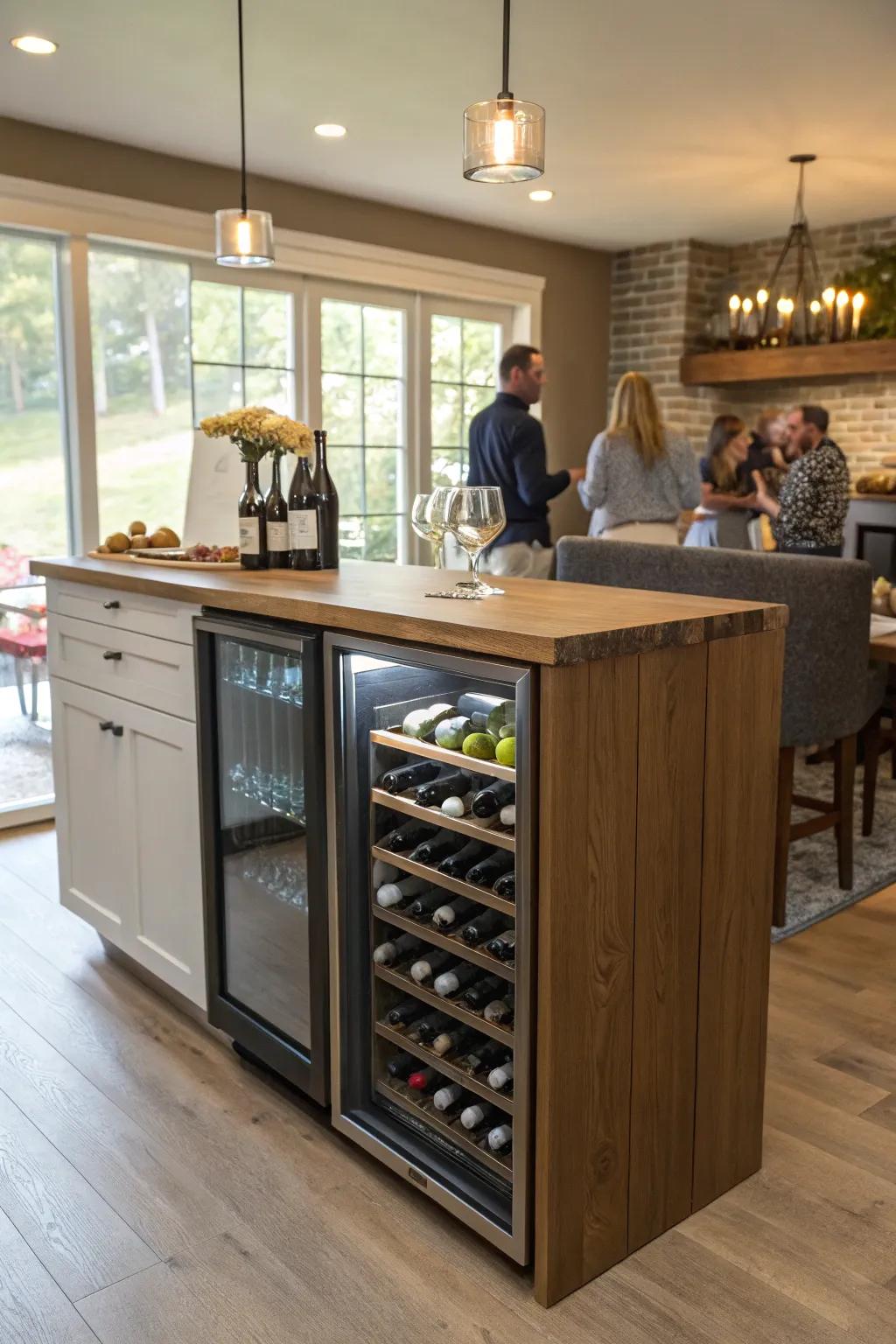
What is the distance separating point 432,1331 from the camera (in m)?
1.61

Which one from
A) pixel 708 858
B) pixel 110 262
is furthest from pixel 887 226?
pixel 708 858

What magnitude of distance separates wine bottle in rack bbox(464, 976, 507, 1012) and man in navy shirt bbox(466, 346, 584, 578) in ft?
10.3

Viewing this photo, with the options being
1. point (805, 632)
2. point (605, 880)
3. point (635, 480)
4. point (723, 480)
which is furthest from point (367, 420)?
point (605, 880)

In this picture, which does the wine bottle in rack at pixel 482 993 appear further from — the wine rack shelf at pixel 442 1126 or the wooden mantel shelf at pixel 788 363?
the wooden mantel shelf at pixel 788 363

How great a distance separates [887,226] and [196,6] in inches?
159

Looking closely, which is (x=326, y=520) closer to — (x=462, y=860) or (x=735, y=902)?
(x=462, y=860)

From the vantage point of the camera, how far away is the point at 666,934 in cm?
174

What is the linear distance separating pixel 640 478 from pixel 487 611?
9.36ft

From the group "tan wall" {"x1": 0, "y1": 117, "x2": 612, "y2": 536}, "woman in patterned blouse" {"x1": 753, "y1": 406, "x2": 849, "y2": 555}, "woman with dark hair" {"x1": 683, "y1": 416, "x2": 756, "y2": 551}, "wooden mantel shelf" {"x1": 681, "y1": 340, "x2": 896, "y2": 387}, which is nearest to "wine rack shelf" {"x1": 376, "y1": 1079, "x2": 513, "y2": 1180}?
"woman in patterned blouse" {"x1": 753, "y1": 406, "x2": 849, "y2": 555}

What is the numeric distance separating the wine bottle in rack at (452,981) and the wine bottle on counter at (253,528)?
1.22 m

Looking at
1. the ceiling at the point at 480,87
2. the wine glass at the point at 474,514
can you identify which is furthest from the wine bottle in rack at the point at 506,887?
the ceiling at the point at 480,87

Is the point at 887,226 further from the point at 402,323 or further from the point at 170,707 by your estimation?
the point at 170,707

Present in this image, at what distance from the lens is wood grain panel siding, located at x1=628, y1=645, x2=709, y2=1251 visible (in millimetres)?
1677

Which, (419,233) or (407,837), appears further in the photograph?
(419,233)
